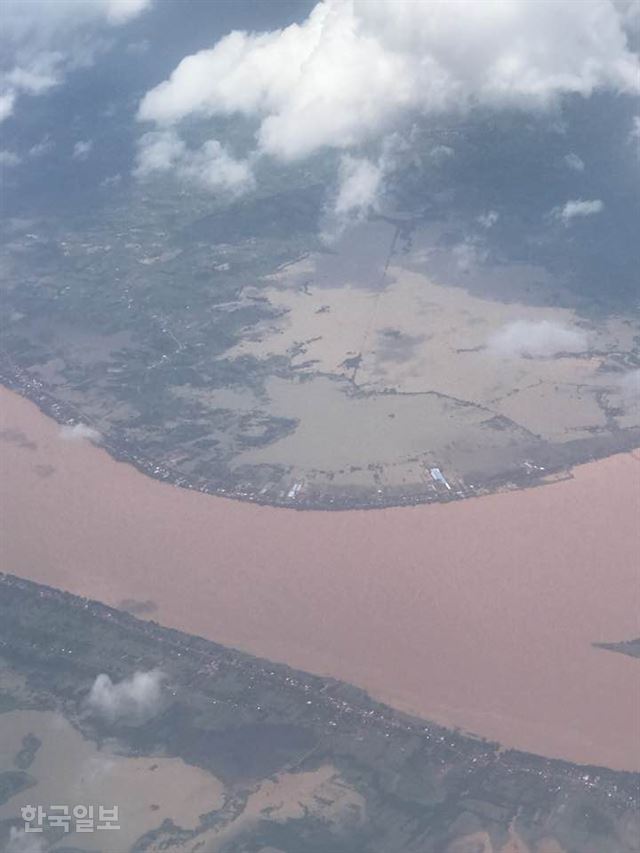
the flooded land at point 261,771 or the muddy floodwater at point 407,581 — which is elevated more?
the muddy floodwater at point 407,581

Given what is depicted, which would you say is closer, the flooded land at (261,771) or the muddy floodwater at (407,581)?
the flooded land at (261,771)

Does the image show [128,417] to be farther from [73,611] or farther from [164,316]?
[73,611]

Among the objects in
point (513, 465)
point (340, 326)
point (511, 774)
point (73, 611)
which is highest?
point (340, 326)

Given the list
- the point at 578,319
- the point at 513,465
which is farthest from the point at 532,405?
the point at 578,319

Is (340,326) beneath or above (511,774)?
above

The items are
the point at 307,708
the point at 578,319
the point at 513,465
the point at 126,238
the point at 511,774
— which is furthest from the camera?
the point at 126,238

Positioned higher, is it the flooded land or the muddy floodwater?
the muddy floodwater

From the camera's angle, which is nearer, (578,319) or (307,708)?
(307,708)

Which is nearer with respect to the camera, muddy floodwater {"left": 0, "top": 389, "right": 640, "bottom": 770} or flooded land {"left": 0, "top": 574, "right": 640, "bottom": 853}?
flooded land {"left": 0, "top": 574, "right": 640, "bottom": 853}

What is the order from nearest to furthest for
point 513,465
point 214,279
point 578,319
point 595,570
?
point 595,570 < point 513,465 < point 578,319 < point 214,279
